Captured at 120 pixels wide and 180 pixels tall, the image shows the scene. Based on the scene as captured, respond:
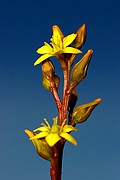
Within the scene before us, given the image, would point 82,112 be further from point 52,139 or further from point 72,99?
point 52,139

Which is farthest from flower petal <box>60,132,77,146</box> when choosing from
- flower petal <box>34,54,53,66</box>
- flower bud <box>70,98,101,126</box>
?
flower petal <box>34,54,53,66</box>

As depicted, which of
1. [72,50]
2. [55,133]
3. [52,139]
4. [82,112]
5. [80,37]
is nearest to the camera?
[52,139]

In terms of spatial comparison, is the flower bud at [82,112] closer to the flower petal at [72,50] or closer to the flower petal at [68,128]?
the flower petal at [68,128]

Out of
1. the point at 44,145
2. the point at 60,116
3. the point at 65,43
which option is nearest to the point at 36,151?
the point at 44,145

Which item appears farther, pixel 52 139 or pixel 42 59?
pixel 42 59

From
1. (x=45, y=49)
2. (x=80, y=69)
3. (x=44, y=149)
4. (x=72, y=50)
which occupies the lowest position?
(x=44, y=149)

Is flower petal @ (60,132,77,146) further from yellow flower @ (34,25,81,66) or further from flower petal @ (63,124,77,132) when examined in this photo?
yellow flower @ (34,25,81,66)

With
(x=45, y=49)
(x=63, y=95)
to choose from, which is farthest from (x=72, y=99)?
(x=45, y=49)
